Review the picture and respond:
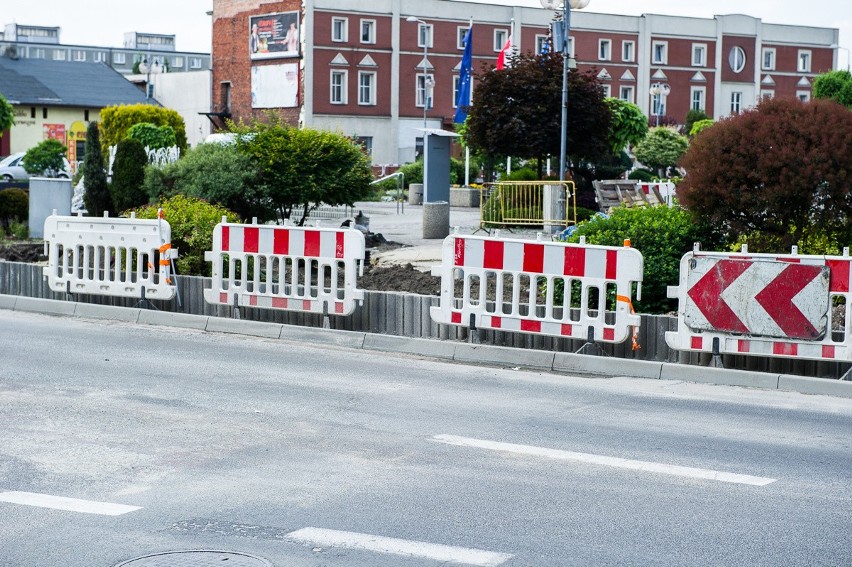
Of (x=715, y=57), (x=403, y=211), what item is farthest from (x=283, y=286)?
(x=715, y=57)

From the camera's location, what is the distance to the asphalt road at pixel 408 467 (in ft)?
20.7

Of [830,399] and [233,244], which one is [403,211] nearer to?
[233,244]

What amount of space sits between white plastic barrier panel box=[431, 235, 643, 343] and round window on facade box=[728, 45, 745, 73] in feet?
219

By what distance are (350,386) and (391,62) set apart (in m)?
58.6

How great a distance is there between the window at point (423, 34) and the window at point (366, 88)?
3.30 meters

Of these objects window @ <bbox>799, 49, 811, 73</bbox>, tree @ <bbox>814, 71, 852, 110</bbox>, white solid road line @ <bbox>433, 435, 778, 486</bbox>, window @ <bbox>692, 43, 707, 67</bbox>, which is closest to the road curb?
white solid road line @ <bbox>433, 435, 778, 486</bbox>

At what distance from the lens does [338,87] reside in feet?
222

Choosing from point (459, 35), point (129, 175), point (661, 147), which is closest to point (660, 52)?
point (459, 35)

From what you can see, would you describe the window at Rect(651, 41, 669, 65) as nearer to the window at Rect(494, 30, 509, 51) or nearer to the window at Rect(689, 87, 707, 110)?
the window at Rect(689, 87, 707, 110)

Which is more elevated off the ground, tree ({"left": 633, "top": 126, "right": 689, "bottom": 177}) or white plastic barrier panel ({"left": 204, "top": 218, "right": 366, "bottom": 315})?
tree ({"left": 633, "top": 126, "right": 689, "bottom": 177})

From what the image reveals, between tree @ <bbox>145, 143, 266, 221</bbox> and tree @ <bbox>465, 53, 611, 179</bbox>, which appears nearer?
tree @ <bbox>145, 143, 266, 221</bbox>

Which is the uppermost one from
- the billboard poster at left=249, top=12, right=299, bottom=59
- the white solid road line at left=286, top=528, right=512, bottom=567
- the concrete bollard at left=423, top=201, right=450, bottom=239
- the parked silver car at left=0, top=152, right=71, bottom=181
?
the billboard poster at left=249, top=12, right=299, bottom=59

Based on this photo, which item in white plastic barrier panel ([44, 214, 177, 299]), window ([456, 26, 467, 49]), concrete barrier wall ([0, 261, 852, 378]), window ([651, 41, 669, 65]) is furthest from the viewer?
window ([651, 41, 669, 65])

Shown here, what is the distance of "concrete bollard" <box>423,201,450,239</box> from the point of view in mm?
26891
